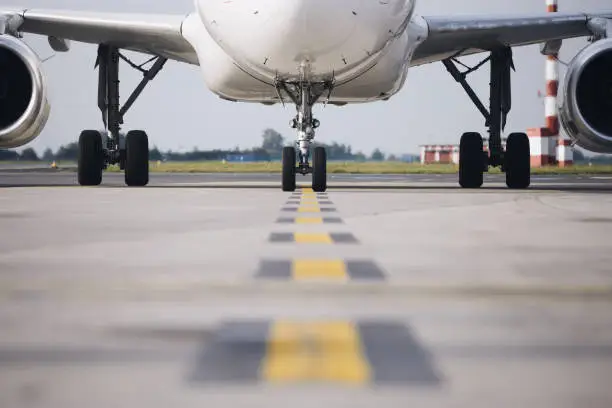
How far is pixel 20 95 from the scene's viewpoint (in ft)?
42.5

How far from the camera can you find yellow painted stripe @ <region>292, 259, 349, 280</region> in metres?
4.14

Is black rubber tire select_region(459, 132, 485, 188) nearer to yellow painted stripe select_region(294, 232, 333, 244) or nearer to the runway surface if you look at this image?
the runway surface

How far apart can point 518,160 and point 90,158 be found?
609 cm

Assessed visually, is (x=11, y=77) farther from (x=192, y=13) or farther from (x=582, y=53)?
(x=582, y=53)

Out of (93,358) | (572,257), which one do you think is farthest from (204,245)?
(93,358)

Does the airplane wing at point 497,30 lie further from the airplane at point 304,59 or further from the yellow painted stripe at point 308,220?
the yellow painted stripe at point 308,220

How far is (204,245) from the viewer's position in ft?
17.8

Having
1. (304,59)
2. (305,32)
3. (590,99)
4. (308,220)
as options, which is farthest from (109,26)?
(308,220)

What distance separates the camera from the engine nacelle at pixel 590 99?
489 inches

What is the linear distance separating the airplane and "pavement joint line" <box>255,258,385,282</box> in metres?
5.45

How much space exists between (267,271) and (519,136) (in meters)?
10.4

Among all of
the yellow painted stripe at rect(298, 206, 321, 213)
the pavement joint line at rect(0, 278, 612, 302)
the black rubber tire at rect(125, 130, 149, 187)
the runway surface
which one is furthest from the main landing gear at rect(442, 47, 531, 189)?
the pavement joint line at rect(0, 278, 612, 302)

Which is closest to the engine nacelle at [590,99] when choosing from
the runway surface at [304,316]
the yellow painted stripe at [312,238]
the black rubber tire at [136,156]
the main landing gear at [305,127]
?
the main landing gear at [305,127]

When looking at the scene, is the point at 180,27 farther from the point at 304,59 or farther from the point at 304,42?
the point at 304,42
